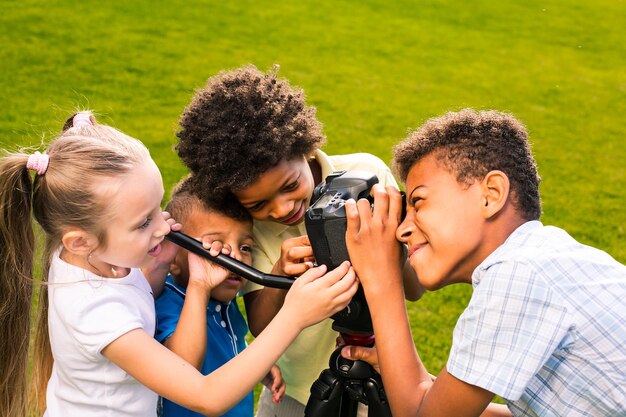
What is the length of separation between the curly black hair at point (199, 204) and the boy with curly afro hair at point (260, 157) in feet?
0.05

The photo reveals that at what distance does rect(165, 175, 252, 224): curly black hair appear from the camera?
6.82 feet

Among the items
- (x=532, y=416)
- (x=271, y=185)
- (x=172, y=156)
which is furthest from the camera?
(x=172, y=156)

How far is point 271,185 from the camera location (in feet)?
6.79

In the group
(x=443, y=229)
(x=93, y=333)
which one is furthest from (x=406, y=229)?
(x=93, y=333)

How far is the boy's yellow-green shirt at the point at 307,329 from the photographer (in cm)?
223

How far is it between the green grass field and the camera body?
6.62 ft

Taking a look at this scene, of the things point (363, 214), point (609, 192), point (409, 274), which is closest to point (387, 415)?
point (409, 274)

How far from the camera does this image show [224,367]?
1.76 meters

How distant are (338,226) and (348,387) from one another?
17.6 inches

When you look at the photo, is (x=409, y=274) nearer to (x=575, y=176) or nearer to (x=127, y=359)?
(x=127, y=359)

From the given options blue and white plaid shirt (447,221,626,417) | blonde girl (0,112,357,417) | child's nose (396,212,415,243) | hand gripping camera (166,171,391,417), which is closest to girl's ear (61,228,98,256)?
blonde girl (0,112,357,417)

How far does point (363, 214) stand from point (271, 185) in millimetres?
355

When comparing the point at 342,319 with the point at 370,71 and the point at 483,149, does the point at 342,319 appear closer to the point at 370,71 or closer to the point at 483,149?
the point at 483,149

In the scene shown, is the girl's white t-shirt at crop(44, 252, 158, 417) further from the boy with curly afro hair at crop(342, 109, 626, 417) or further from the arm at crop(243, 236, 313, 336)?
the boy with curly afro hair at crop(342, 109, 626, 417)
